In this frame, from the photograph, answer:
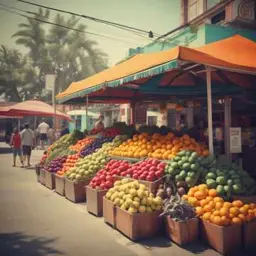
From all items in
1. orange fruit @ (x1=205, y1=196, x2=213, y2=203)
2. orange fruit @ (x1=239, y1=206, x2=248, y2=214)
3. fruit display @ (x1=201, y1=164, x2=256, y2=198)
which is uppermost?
fruit display @ (x1=201, y1=164, x2=256, y2=198)

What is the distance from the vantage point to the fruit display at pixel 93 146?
8.59 m

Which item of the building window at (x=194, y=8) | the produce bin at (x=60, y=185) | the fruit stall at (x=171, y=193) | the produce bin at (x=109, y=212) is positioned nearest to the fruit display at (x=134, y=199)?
the fruit stall at (x=171, y=193)

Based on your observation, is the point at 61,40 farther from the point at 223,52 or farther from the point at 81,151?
the point at 223,52

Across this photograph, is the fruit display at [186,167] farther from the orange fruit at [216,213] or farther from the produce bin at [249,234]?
the produce bin at [249,234]

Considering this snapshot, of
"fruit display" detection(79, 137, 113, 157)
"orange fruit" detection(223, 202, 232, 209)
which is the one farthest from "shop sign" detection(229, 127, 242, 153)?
"fruit display" detection(79, 137, 113, 157)

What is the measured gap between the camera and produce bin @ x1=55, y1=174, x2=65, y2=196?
7630 mm

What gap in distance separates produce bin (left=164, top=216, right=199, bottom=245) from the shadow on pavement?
165 centimetres

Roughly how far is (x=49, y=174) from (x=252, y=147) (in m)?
6.04

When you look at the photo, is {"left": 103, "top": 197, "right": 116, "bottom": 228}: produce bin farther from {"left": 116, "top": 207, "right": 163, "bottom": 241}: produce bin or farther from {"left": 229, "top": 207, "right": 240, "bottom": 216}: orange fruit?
{"left": 229, "top": 207, "right": 240, "bottom": 216}: orange fruit

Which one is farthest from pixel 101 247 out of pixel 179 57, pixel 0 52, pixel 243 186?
pixel 0 52

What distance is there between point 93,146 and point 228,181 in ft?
16.0

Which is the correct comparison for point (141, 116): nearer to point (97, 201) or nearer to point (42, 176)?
point (42, 176)

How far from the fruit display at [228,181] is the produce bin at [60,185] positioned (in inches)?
155

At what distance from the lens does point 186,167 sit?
5.25m
